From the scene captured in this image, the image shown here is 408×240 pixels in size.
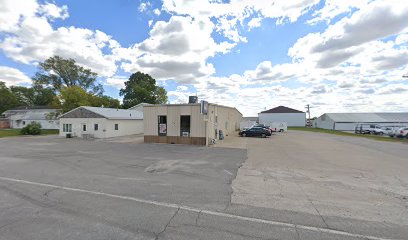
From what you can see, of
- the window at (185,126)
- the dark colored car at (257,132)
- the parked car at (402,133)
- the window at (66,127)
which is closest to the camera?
the window at (185,126)

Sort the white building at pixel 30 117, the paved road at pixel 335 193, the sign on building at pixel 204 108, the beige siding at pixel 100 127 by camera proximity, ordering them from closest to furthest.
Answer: the paved road at pixel 335 193 < the sign on building at pixel 204 108 < the beige siding at pixel 100 127 < the white building at pixel 30 117

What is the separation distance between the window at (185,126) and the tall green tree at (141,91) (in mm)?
38815

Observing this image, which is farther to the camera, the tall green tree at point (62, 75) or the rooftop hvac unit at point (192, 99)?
the tall green tree at point (62, 75)

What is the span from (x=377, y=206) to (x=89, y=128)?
3200 centimetres

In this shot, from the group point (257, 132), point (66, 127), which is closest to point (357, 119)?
point (257, 132)

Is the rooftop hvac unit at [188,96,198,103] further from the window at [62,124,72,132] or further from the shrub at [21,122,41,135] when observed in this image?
the shrub at [21,122,41,135]

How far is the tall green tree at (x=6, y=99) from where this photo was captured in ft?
206

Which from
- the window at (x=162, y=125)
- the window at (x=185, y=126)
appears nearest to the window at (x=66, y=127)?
the window at (x=162, y=125)

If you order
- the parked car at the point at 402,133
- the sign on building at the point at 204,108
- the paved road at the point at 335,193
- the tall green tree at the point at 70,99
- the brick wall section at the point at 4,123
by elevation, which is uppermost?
the tall green tree at the point at 70,99

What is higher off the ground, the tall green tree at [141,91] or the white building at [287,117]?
the tall green tree at [141,91]

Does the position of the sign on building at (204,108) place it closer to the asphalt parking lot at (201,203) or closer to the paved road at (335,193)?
the paved road at (335,193)

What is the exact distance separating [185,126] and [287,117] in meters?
70.1

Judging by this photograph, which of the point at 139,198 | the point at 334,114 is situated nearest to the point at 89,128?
the point at 139,198

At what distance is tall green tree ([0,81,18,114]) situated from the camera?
206ft
